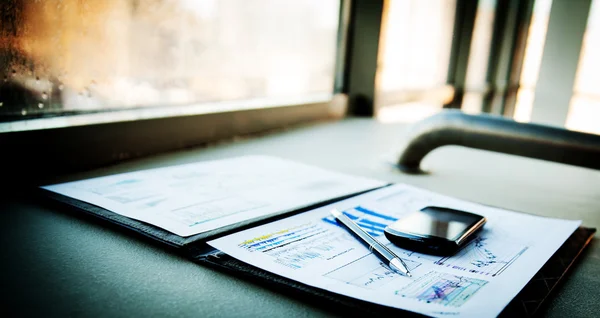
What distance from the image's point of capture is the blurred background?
665 mm

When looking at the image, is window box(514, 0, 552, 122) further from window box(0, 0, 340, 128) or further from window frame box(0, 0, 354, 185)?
window frame box(0, 0, 354, 185)

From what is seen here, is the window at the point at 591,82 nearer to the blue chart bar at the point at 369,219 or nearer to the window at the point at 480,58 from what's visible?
the window at the point at 480,58

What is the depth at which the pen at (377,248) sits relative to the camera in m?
0.40

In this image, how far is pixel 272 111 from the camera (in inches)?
45.8

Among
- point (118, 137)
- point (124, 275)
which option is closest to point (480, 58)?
point (118, 137)

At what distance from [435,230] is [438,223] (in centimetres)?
2

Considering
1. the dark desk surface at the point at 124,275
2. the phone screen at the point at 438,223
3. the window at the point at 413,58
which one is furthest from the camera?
the window at the point at 413,58

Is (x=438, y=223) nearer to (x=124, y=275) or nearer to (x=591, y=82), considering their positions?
(x=124, y=275)

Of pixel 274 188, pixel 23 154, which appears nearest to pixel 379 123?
pixel 274 188

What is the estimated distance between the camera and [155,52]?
89 centimetres

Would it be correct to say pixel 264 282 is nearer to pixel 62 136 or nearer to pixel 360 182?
pixel 360 182

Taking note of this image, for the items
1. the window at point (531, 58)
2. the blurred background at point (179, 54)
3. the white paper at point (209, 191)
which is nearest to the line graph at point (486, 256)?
the white paper at point (209, 191)

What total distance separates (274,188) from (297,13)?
2.75 feet

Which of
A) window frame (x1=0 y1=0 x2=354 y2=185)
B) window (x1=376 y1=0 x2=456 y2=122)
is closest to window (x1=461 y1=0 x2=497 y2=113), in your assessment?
window (x1=376 y1=0 x2=456 y2=122)
